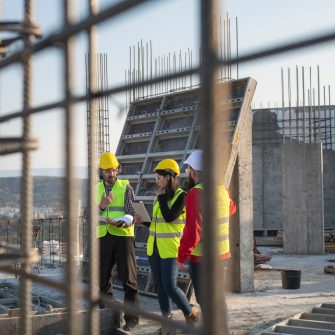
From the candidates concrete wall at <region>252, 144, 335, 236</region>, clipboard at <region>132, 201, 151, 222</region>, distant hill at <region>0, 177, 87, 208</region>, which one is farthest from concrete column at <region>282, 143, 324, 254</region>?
clipboard at <region>132, 201, 151, 222</region>

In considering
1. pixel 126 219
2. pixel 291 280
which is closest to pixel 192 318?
pixel 126 219

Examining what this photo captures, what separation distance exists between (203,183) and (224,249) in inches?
153

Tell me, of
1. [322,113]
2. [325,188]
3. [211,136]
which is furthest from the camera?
[322,113]

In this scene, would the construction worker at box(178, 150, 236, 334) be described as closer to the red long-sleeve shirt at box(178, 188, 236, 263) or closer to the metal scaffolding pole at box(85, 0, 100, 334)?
the red long-sleeve shirt at box(178, 188, 236, 263)

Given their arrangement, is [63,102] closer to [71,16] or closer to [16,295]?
[71,16]

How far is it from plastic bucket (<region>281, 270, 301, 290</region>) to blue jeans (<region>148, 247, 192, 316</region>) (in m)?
3.18

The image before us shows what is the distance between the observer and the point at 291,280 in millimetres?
8703

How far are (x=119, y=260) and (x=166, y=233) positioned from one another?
2.53 ft

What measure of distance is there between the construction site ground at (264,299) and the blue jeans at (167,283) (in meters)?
0.36

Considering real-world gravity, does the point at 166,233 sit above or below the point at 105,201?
below

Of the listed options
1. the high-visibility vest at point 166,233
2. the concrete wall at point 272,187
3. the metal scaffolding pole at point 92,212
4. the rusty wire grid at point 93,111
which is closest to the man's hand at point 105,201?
the high-visibility vest at point 166,233

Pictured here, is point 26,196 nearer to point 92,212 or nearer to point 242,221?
point 92,212

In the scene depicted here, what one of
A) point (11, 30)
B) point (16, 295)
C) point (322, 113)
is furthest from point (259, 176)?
point (11, 30)

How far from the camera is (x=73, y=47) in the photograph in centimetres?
228
